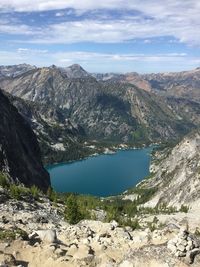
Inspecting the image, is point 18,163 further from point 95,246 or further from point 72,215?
point 95,246

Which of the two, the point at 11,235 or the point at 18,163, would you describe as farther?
the point at 18,163

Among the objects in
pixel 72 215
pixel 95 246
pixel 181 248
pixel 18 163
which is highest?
pixel 181 248

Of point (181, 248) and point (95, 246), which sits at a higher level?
point (181, 248)

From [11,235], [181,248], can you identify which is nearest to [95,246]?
[11,235]

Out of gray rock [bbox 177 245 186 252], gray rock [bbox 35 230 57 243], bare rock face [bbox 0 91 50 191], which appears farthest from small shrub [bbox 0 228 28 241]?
bare rock face [bbox 0 91 50 191]

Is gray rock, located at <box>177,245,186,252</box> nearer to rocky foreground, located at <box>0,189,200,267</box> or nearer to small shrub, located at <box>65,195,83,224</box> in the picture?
rocky foreground, located at <box>0,189,200,267</box>

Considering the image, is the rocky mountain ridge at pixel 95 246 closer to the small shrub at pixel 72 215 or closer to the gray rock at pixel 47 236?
the gray rock at pixel 47 236

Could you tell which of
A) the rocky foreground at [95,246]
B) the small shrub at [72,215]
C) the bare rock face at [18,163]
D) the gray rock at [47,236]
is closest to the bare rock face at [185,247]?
the rocky foreground at [95,246]

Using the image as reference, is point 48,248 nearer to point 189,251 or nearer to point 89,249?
point 89,249

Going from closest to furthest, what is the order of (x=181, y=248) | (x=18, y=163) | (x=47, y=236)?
(x=181, y=248) → (x=47, y=236) → (x=18, y=163)
